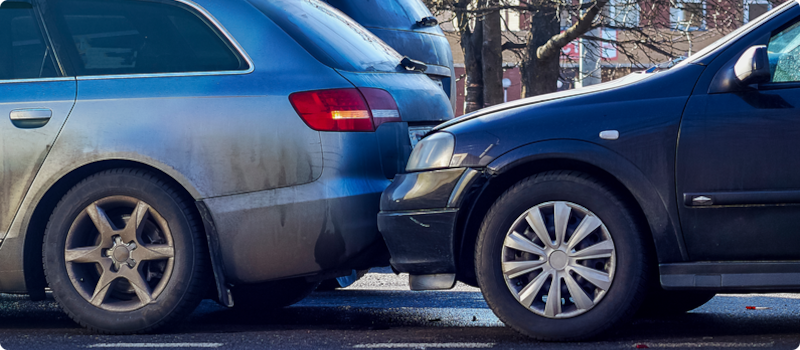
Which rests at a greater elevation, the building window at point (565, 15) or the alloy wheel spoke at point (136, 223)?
the alloy wheel spoke at point (136, 223)

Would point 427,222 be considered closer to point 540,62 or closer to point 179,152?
point 179,152

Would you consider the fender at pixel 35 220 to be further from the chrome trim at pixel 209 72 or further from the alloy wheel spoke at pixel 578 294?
the alloy wheel spoke at pixel 578 294

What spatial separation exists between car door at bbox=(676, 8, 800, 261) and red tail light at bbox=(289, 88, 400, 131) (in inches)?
56.3

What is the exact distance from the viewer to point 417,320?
5203 millimetres

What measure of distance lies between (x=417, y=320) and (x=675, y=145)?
5.89ft

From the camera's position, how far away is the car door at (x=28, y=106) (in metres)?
4.67

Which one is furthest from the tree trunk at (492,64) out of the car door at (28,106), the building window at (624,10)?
the car door at (28,106)

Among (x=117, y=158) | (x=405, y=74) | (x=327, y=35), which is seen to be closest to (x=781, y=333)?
(x=405, y=74)

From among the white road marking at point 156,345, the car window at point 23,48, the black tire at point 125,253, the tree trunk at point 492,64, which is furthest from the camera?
the tree trunk at point 492,64

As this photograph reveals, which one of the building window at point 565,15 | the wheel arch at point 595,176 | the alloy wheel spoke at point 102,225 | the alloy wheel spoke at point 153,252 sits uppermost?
the wheel arch at point 595,176

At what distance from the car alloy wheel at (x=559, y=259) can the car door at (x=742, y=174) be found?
375 mm

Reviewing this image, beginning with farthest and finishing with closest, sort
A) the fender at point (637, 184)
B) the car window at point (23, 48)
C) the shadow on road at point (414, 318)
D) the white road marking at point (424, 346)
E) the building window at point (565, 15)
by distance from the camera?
1. the building window at point (565, 15)
2. the car window at point (23, 48)
3. the shadow on road at point (414, 318)
4. the white road marking at point (424, 346)
5. the fender at point (637, 184)

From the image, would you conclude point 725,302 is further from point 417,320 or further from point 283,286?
point 283,286

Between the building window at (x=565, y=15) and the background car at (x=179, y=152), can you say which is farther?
the building window at (x=565, y=15)
